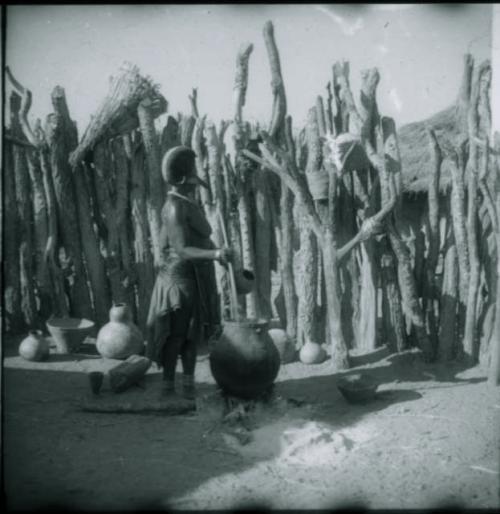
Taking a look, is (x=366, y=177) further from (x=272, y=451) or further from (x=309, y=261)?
(x=272, y=451)

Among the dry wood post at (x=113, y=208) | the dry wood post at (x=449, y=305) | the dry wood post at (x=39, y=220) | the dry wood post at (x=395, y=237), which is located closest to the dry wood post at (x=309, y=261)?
the dry wood post at (x=395, y=237)

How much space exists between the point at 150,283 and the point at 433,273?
10.5 feet

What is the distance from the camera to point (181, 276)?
15.5 feet

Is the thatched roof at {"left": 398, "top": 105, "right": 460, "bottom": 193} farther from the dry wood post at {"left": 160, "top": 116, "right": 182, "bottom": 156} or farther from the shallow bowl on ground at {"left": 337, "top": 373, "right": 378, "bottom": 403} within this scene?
the shallow bowl on ground at {"left": 337, "top": 373, "right": 378, "bottom": 403}

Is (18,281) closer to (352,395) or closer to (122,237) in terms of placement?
(122,237)

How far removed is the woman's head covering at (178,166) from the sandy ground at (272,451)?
1814mm

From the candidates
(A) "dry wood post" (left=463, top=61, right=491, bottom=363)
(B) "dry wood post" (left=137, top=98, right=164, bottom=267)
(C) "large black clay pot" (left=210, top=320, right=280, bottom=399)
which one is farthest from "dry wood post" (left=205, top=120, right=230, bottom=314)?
(A) "dry wood post" (left=463, top=61, right=491, bottom=363)

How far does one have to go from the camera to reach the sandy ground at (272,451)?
3271mm

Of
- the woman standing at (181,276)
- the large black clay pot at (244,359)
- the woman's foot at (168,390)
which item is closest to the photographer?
the large black clay pot at (244,359)

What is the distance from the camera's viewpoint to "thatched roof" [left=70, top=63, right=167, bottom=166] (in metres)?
6.36

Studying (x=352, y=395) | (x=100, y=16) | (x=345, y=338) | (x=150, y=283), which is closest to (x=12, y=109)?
(x=150, y=283)

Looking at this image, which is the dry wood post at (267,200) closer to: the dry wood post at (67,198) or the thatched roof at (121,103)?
the thatched roof at (121,103)

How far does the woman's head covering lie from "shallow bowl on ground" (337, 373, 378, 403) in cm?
211

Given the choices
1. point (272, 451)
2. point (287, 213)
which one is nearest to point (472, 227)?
point (287, 213)
